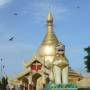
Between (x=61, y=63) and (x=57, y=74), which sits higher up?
(x=61, y=63)

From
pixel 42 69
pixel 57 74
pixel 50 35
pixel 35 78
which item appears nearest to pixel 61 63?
pixel 57 74

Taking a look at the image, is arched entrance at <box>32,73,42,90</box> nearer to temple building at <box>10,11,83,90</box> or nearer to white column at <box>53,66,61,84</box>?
temple building at <box>10,11,83,90</box>

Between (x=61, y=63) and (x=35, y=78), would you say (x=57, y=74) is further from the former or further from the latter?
(x=35, y=78)

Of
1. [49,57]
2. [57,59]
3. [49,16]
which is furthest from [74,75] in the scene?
[57,59]

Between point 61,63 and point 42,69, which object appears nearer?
point 61,63

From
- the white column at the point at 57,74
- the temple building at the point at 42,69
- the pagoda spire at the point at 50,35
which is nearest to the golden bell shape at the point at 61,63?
the white column at the point at 57,74

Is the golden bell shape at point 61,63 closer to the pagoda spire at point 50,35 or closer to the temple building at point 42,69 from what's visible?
the temple building at point 42,69

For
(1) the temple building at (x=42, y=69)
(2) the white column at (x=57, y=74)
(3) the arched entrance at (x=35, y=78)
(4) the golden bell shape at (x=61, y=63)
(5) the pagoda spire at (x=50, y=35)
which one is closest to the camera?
(2) the white column at (x=57, y=74)

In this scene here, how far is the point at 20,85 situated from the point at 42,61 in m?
6.67

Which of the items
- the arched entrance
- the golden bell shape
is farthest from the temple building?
the golden bell shape

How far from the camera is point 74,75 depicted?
83.0 m

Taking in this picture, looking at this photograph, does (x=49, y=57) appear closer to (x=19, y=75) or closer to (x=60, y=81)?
(x=19, y=75)

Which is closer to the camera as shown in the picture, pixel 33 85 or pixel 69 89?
pixel 69 89

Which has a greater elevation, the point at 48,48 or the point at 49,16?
the point at 49,16
